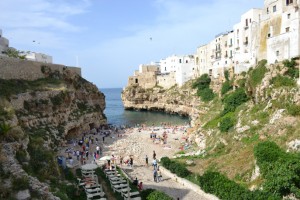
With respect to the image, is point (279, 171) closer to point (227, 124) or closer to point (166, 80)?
point (227, 124)

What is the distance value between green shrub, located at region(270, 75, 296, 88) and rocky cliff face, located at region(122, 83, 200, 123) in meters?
36.3

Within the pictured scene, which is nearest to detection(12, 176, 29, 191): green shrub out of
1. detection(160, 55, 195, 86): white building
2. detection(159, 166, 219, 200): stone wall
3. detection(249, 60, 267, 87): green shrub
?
detection(159, 166, 219, 200): stone wall

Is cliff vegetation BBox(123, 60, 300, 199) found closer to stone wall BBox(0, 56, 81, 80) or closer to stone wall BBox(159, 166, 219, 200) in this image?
stone wall BBox(159, 166, 219, 200)

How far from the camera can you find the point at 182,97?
7044 cm

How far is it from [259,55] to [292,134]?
18122 millimetres

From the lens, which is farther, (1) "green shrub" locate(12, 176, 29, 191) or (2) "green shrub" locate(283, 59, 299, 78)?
(2) "green shrub" locate(283, 59, 299, 78)

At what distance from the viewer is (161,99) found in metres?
78.6

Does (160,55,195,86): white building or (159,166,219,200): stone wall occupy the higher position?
(160,55,195,86): white building

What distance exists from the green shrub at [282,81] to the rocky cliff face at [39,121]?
18.6 metres

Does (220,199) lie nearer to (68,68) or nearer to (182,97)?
(68,68)

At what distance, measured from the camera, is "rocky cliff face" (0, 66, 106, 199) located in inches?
488

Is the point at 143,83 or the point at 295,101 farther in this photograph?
the point at 143,83

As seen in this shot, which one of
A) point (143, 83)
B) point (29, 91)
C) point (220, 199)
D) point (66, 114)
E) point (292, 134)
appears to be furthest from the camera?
point (143, 83)

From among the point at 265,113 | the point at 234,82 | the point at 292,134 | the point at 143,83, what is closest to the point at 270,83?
the point at 265,113
